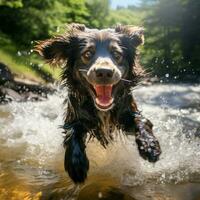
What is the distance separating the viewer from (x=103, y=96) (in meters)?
5.18

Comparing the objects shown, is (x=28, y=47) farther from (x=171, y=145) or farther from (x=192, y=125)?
(x=171, y=145)

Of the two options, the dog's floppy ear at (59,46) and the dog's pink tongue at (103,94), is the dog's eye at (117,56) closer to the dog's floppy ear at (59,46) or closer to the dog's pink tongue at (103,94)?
the dog's pink tongue at (103,94)

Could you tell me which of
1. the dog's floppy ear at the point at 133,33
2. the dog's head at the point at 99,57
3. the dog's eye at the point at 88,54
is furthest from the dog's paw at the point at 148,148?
the dog's floppy ear at the point at 133,33

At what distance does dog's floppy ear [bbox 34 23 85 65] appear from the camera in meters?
5.93

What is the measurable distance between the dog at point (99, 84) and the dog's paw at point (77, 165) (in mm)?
11

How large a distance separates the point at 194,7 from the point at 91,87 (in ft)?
98.0

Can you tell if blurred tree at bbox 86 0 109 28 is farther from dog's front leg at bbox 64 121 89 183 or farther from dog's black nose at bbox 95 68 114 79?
dog's black nose at bbox 95 68 114 79

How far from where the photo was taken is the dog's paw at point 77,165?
189 inches

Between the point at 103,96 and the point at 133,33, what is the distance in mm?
1280

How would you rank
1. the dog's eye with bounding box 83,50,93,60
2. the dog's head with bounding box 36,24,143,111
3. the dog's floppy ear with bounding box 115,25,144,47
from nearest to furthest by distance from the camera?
the dog's head with bounding box 36,24,143,111
the dog's eye with bounding box 83,50,93,60
the dog's floppy ear with bounding box 115,25,144,47

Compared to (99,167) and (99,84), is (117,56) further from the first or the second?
(99,167)

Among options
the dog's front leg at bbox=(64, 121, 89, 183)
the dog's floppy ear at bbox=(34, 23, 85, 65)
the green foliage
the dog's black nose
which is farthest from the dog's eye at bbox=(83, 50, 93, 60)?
the green foliage

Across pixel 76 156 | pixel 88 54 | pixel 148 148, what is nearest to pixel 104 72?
pixel 88 54

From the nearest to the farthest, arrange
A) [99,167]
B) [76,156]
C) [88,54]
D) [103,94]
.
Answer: [76,156]
[103,94]
[88,54]
[99,167]
